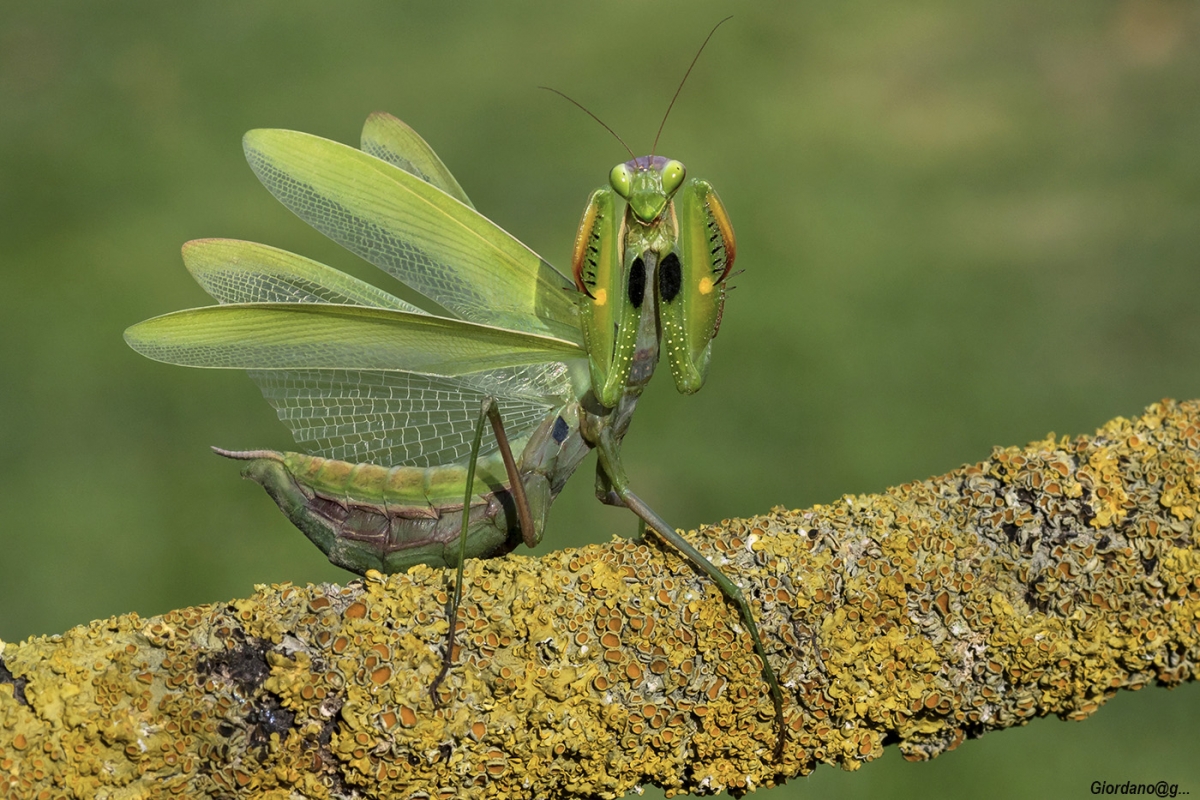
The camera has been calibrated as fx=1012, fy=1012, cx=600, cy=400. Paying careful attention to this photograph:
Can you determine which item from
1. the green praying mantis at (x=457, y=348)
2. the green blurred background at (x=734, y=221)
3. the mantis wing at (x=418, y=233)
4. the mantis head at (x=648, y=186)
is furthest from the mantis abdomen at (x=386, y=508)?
the green blurred background at (x=734, y=221)

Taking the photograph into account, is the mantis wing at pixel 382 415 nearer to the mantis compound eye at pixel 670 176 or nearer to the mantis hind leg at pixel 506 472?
the mantis hind leg at pixel 506 472

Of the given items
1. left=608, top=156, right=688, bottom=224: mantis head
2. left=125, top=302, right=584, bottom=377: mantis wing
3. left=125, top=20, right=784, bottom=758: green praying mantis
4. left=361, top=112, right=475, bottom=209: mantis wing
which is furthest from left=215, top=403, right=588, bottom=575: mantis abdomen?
left=361, top=112, right=475, bottom=209: mantis wing

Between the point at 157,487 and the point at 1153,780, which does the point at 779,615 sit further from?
the point at 157,487

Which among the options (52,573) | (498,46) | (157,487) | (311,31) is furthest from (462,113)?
(52,573)

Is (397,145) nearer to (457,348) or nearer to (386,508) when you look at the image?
(457,348)

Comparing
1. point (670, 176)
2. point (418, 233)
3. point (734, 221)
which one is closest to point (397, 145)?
point (418, 233)

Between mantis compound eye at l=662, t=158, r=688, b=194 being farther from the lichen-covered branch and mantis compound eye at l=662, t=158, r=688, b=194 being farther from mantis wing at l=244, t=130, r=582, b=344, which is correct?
the lichen-covered branch
